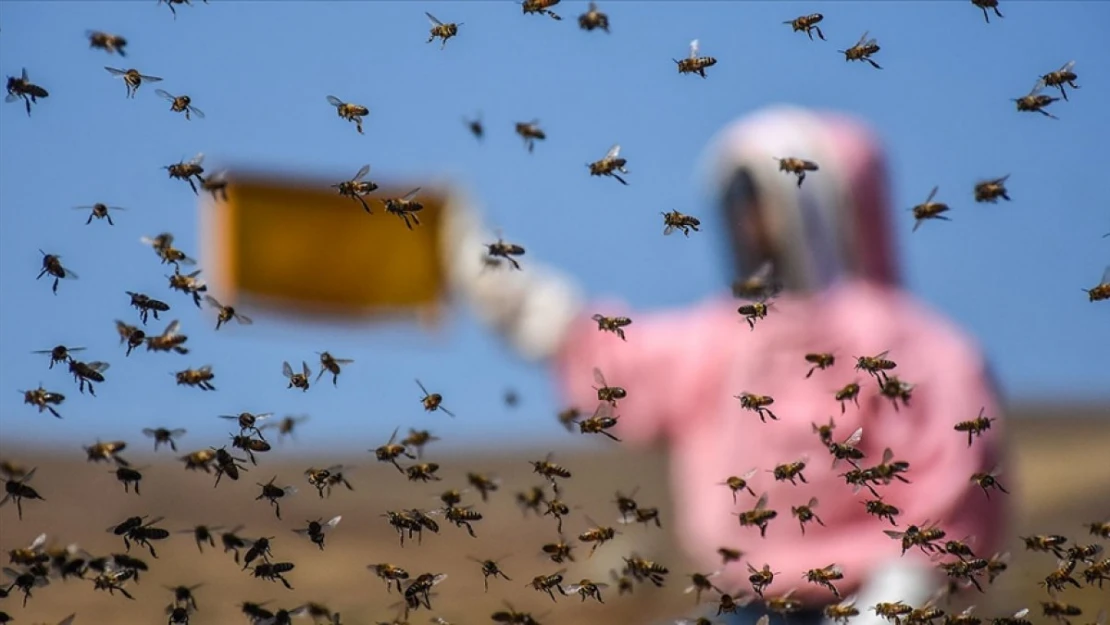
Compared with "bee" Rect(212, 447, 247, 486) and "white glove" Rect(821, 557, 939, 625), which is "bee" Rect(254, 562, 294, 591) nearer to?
"bee" Rect(212, 447, 247, 486)

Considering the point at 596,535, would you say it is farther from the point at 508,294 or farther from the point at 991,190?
the point at 508,294

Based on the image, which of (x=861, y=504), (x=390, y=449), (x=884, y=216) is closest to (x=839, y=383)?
(x=861, y=504)

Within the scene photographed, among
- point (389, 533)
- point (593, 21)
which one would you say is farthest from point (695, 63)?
point (389, 533)

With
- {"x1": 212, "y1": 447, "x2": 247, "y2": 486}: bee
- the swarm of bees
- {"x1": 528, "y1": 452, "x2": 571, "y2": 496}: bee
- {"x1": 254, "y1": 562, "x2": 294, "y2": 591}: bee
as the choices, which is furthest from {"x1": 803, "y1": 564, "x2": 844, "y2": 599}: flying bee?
{"x1": 212, "y1": 447, "x2": 247, "y2": 486}: bee

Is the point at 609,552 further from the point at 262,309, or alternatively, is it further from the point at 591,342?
the point at 262,309

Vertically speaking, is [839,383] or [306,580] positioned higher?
[306,580]
